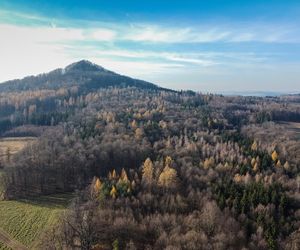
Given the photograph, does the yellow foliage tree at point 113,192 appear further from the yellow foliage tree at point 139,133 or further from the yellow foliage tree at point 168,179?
the yellow foliage tree at point 139,133

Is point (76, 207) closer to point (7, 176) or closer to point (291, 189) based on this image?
point (7, 176)

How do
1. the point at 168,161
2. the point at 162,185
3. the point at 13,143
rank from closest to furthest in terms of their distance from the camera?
the point at 162,185 < the point at 168,161 < the point at 13,143

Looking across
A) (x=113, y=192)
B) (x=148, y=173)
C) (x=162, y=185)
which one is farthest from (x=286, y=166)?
(x=113, y=192)

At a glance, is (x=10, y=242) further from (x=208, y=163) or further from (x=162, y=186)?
(x=208, y=163)

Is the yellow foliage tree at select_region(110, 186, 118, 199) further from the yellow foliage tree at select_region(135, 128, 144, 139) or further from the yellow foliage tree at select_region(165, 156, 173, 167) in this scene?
the yellow foliage tree at select_region(135, 128, 144, 139)

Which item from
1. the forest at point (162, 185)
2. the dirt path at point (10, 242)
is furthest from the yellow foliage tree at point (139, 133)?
the dirt path at point (10, 242)

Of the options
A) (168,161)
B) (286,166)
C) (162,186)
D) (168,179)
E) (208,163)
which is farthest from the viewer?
(286,166)

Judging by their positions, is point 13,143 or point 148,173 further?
point 13,143
